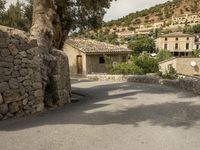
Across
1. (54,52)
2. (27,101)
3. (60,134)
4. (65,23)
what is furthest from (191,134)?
(65,23)

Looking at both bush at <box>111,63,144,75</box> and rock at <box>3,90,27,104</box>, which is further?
bush at <box>111,63,144,75</box>

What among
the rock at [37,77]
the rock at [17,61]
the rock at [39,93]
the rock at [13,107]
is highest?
the rock at [17,61]

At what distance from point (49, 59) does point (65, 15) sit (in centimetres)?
602

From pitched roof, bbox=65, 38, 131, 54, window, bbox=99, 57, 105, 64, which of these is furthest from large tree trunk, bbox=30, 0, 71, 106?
window, bbox=99, 57, 105, 64

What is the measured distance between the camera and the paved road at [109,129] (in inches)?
280

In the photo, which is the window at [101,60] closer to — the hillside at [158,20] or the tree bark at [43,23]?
the tree bark at [43,23]

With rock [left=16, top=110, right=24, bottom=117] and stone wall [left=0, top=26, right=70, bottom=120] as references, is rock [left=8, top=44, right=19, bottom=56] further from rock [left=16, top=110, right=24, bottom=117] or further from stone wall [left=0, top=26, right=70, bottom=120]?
rock [left=16, top=110, right=24, bottom=117]

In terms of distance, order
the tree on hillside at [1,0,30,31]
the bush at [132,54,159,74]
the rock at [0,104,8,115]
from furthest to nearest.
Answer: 1. the bush at [132,54,159,74]
2. the tree on hillside at [1,0,30,31]
3. the rock at [0,104,8,115]

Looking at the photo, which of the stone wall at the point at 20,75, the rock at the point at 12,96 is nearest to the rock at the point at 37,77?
the stone wall at the point at 20,75

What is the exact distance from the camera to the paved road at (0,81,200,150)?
712 centimetres

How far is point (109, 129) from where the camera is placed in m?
8.49

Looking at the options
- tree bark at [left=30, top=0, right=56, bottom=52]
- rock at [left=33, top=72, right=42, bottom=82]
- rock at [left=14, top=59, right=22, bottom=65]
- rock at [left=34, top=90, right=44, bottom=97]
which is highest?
tree bark at [left=30, top=0, right=56, bottom=52]

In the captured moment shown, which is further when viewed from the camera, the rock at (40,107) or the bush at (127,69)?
the bush at (127,69)

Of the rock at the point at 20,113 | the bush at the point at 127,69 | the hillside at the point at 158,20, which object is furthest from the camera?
the hillside at the point at 158,20
